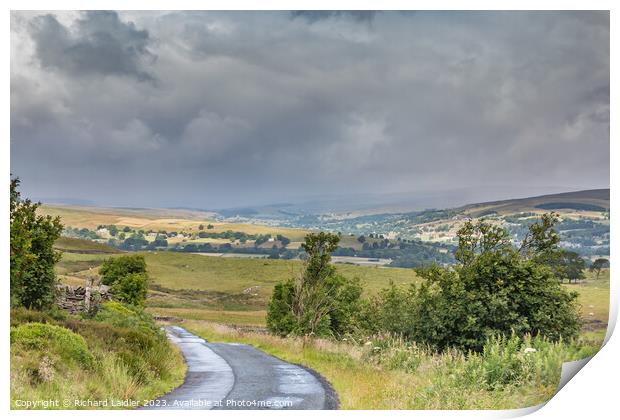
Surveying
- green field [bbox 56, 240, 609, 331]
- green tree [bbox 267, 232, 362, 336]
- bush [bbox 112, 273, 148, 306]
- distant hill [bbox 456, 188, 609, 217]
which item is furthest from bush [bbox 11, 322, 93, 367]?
distant hill [bbox 456, 188, 609, 217]

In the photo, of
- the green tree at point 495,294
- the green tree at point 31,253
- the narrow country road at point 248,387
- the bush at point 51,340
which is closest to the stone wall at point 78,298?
the green tree at point 31,253

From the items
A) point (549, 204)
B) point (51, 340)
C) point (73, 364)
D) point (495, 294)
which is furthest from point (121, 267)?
point (549, 204)

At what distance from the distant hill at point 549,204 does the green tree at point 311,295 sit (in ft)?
11.0

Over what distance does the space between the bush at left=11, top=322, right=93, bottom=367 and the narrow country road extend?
1.41m

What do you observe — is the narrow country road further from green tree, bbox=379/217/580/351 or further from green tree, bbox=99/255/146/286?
green tree, bbox=379/217/580/351

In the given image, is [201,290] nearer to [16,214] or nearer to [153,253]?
[153,253]

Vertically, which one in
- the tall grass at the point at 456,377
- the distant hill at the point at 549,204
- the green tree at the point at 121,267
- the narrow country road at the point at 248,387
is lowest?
the narrow country road at the point at 248,387

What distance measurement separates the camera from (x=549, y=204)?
15.9 m

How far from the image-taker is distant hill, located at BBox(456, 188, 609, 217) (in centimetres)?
1466

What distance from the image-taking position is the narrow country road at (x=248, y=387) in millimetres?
12336

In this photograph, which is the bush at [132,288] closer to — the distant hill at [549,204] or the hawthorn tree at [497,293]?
the hawthorn tree at [497,293]

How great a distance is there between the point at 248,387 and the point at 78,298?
4625 millimetres
